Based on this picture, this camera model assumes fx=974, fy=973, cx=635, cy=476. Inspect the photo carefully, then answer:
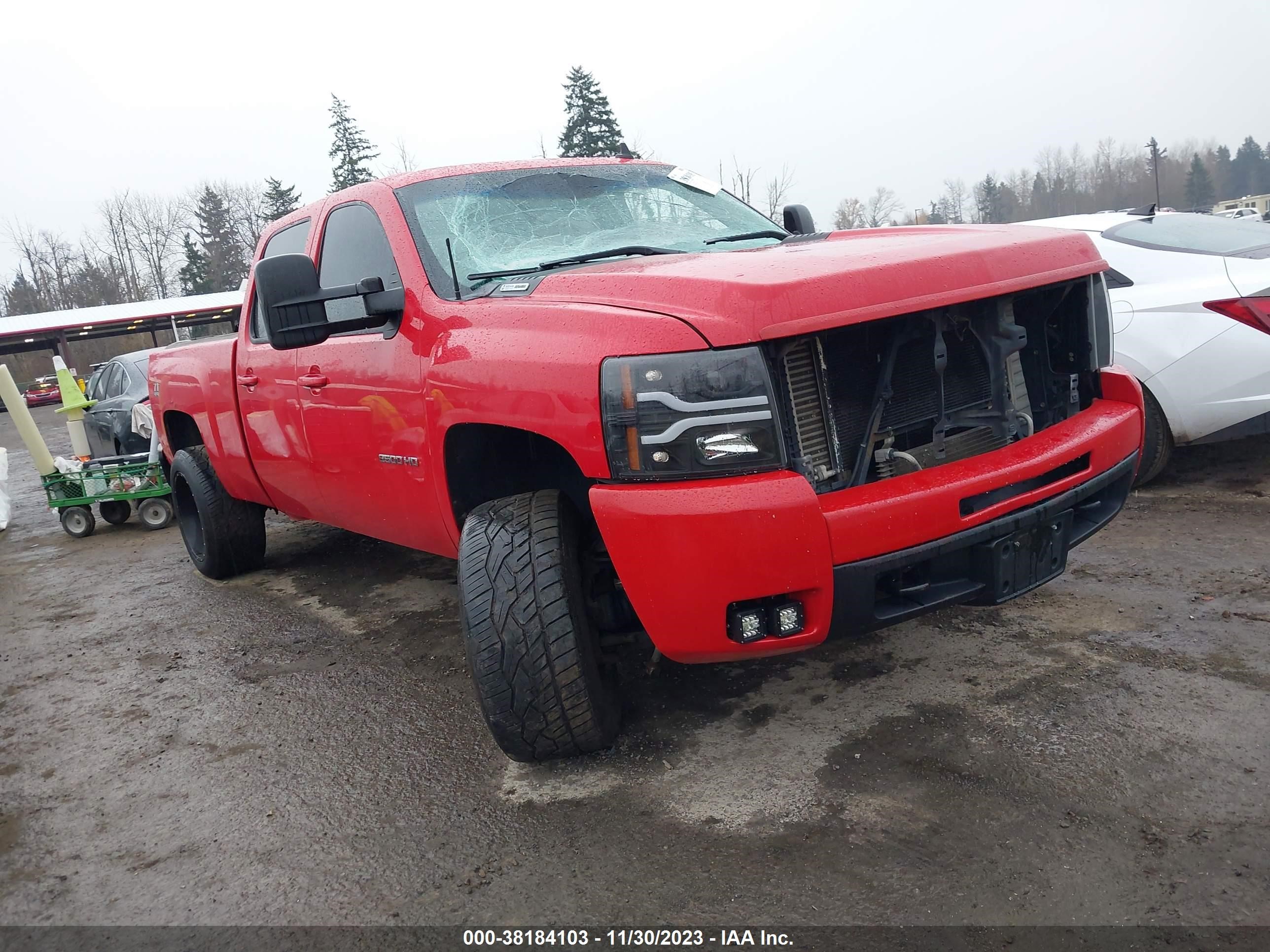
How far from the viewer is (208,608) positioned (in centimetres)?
527

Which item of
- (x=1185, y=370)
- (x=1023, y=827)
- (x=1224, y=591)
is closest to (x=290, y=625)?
(x=1023, y=827)

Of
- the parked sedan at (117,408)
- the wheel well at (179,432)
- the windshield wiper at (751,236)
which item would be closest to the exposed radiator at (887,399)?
the windshield wiper at (751,236)

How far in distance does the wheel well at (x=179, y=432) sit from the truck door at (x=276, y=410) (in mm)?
1382

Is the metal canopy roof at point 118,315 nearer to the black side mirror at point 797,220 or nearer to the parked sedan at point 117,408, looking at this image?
the parked sedan at point 117,408

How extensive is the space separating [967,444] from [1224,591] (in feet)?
5.24

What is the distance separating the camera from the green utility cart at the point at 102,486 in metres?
7.79

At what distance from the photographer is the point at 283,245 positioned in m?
4.58

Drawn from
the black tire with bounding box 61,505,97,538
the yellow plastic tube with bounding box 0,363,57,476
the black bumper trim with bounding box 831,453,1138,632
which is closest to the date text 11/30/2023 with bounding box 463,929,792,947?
the black bumper trim with bounding box 831,453,1138,632

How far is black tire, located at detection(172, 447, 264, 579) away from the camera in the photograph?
5512mm

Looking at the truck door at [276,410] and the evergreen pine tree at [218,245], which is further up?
the evergreen pine tree at [218,245]

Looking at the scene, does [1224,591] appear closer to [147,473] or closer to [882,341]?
[882,341]

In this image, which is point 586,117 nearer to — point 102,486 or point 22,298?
point 102,486

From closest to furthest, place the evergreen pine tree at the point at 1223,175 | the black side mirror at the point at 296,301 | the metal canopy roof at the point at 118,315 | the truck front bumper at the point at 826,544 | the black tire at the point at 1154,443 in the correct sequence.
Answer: the truck front bumper at the point at 826,544
the black side mirror at the point at 296,301
the black tire at the point at 1154,443
the metal canopy roof at the point at 118,315
the evergreen pine tree at the point at 1223,175

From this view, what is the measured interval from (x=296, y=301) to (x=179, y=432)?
3325 millimetres
